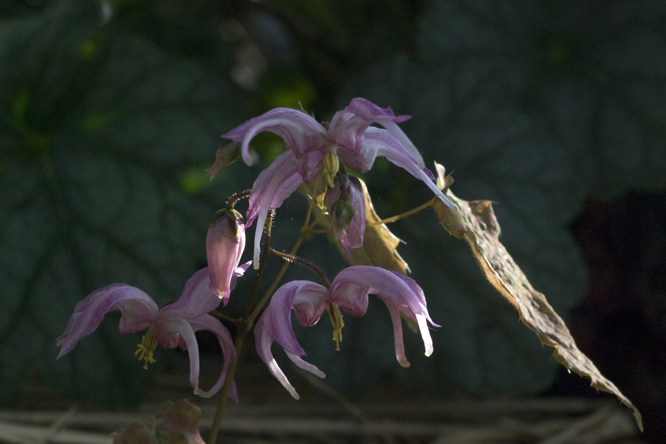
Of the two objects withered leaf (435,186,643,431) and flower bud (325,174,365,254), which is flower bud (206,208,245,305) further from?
withered leaf (435,186,643,431)

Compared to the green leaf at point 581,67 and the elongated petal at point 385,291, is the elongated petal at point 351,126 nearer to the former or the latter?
the elongated petal at point 385,291

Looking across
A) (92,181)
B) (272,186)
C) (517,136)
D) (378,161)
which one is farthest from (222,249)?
(517,136)

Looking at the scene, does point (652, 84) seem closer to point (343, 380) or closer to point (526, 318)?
point (343, 380)

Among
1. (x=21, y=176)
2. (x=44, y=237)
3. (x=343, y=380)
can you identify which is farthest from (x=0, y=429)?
(x=343, y=380)

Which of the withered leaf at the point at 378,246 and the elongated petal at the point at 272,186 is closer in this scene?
the elongated petal at the point at 272,186

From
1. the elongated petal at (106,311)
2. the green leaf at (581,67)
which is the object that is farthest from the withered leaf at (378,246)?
the green leaf at (581,67)

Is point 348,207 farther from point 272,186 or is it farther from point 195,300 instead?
point 195,300
